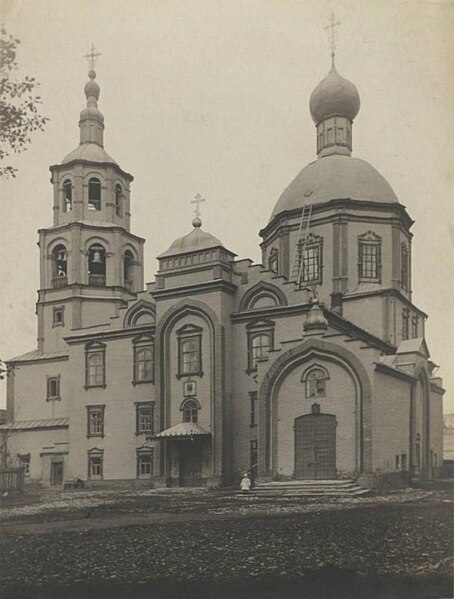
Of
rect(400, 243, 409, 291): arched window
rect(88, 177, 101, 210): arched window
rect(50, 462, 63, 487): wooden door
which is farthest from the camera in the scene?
rect(88, 177, 101, 210): arched window

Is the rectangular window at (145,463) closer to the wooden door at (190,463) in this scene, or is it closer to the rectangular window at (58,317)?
the wooden door at (190,463)

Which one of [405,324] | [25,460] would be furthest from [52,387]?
[405,324]

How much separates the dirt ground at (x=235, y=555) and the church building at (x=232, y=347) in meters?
8.66

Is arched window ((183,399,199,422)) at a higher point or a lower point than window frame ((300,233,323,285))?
lower

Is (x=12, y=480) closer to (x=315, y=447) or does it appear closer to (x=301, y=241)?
(x=315, y=447)

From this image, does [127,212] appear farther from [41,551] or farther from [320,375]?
[41,551]

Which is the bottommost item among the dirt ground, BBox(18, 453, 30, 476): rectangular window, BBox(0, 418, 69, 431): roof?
BBox(18, 453, 30, 476): rectangular window

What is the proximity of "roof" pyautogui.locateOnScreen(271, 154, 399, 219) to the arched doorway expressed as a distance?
1223cm

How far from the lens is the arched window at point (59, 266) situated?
34.7m

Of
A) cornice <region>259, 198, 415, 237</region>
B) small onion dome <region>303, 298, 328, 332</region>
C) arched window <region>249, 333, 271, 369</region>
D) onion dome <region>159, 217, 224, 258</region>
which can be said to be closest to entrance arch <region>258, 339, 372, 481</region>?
small onion dome <region>303, 298, 328, 332</region>

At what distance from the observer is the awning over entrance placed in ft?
91.6

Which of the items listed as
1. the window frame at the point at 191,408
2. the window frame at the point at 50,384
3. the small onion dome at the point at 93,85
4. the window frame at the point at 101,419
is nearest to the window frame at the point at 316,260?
the window frame at the point at 191,408

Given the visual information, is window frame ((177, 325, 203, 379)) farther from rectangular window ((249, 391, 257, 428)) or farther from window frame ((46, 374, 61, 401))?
window frame ((46, 374, 61, 401))

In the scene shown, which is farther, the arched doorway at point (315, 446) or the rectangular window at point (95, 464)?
the rectangular window at point (95, 464)
